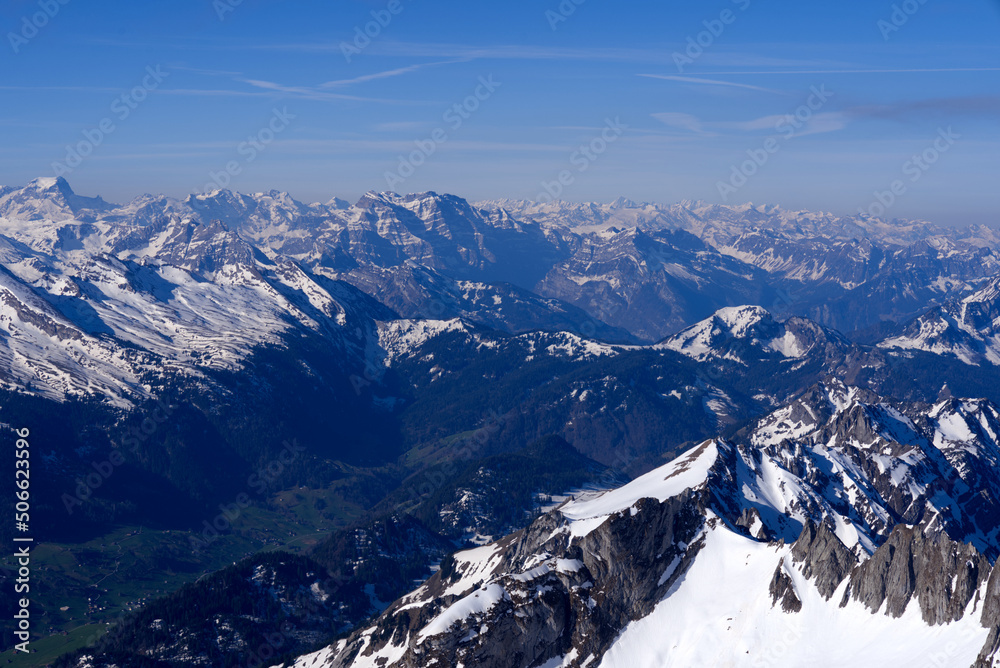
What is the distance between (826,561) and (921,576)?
2039 cm

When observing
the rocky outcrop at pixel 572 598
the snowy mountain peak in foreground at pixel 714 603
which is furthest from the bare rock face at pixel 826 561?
the rocky outcrop at pixel 572 598

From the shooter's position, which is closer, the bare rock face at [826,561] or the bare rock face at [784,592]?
the bare rock face at [826,561]

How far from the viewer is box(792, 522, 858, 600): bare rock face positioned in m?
156

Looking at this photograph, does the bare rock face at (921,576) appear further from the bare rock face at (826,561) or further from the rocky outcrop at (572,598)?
the rocky outcrop at (572,598)

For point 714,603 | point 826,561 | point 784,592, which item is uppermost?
point 826,561

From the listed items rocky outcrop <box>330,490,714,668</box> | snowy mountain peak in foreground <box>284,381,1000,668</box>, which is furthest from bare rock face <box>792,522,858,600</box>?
rocky outcrop <box>330,490,714,668</box>

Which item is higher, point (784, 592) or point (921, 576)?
point (921, 576)

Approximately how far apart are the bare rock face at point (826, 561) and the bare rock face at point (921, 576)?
3269 millimetres

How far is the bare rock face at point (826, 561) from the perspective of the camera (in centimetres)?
15625

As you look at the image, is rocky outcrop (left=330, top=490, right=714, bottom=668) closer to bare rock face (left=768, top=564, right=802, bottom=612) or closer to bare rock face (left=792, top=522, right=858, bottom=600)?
bare rock face (left=768, top=564, right=802, bottom=612)

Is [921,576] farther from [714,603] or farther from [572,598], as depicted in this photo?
[572,598]

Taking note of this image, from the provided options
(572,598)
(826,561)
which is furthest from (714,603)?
(572,598)

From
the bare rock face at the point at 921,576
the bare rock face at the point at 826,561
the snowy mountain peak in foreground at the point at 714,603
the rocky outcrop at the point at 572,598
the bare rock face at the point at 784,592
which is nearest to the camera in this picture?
the bare rock face at the point at 921,576

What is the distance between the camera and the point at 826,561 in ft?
519
